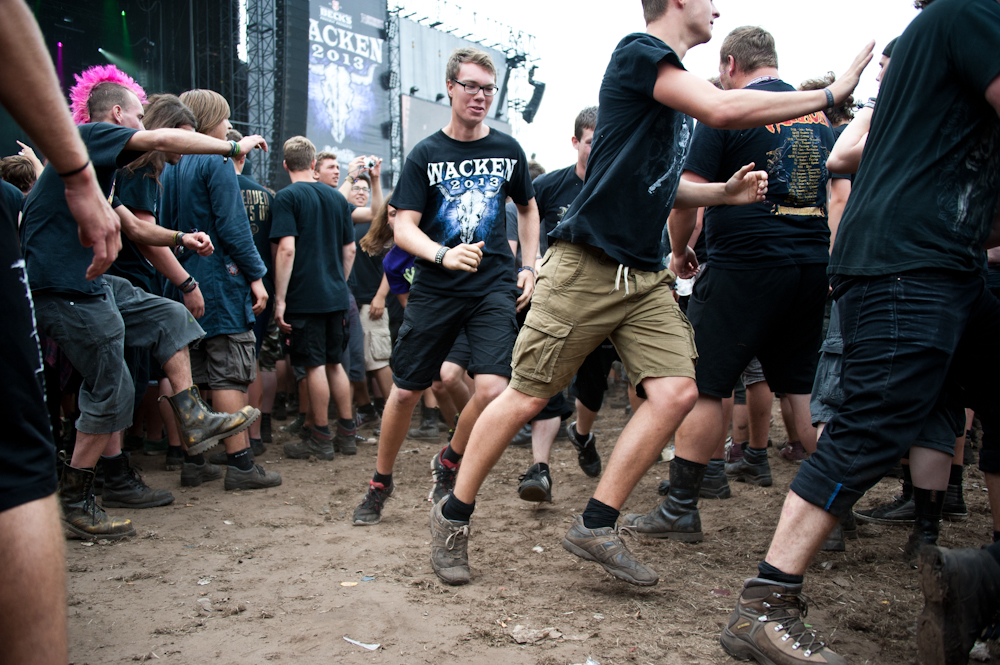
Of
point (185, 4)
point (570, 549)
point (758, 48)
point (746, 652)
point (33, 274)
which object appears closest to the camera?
point (746, 652)

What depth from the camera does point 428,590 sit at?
253cm

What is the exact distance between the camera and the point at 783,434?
562cm

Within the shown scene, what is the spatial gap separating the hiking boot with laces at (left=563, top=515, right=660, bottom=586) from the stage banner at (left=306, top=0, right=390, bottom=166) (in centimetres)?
1838

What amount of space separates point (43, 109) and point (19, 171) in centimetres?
430

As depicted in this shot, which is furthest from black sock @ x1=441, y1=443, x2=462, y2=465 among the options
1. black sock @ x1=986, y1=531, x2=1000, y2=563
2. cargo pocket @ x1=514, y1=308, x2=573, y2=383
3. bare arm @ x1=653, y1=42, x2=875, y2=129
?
black sock @ x1=986, y1=531, x2=1000, y2=563

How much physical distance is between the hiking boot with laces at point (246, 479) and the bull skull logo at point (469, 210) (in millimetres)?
2061

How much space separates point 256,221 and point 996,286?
15.7 ft

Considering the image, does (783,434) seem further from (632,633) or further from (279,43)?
(279,43)

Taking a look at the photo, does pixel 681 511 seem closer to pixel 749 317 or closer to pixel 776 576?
pixel 749 317

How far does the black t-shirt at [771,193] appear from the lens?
124 inches

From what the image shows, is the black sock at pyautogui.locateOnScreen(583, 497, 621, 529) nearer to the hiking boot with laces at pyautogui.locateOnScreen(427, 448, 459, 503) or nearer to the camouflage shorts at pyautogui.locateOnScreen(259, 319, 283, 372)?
the hiking boot with laces at pyautogui.locateOnScreen(427, 448, 459, 503)

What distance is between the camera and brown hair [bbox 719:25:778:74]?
11.0ft

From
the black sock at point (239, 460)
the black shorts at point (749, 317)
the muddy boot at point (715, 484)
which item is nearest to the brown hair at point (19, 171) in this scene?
the black sock at point (239, 460)

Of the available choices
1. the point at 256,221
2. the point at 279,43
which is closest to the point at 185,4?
the point at 279,43
